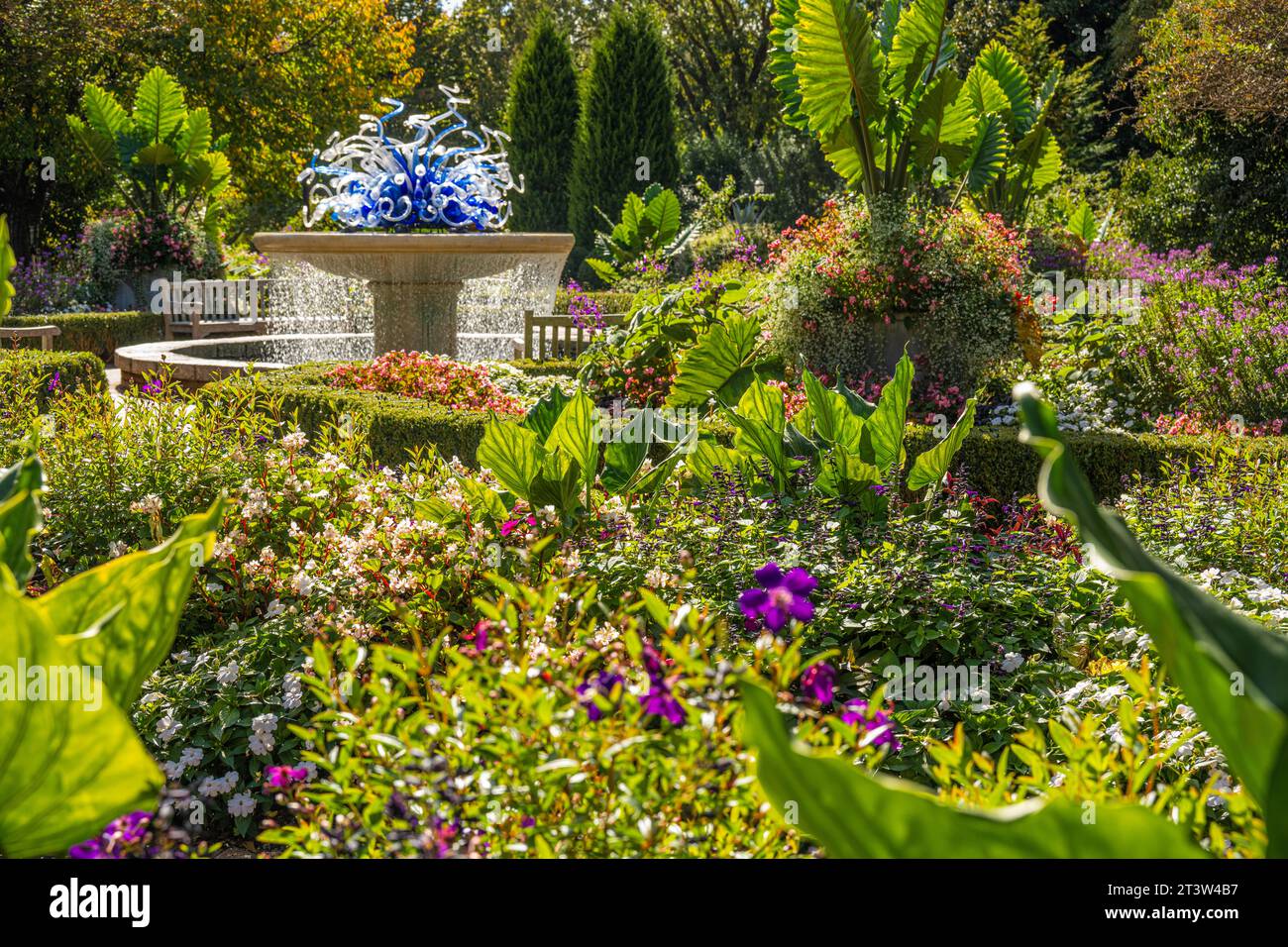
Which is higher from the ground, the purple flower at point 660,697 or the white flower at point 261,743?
the purple flower at point 660,697

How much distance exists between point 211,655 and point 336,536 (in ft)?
1.63

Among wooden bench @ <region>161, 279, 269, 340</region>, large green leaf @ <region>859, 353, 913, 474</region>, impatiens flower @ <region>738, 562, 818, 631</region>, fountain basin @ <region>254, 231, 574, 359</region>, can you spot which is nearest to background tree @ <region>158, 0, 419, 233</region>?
wooden bench @ <region>161, 279, 269, 340</region>

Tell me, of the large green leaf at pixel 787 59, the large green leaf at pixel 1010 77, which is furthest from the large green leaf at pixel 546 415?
the large green leaf at pixel 1010 77

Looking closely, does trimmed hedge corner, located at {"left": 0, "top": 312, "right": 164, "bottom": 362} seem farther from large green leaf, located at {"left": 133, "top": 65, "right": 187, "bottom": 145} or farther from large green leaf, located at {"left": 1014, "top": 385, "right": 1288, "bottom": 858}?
large green leaf, located at {"left": 1014, "top": 385, "right": 1288, "bottom": 858}

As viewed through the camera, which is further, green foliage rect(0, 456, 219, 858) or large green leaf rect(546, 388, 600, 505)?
large green leaf rect(546, 388, 600, 505)

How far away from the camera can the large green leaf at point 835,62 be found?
→ 26.7 feet

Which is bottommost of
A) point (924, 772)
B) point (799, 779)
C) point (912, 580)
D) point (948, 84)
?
point (924, 772)

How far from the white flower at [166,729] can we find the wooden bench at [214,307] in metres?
14.0

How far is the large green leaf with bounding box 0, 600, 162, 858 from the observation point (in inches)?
47.5

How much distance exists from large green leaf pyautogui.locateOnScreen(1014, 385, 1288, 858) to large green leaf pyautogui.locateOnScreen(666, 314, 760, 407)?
476cm

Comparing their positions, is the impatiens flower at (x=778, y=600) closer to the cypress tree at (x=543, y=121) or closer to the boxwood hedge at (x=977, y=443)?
the boxwood hedge at (x=977, y=443)
